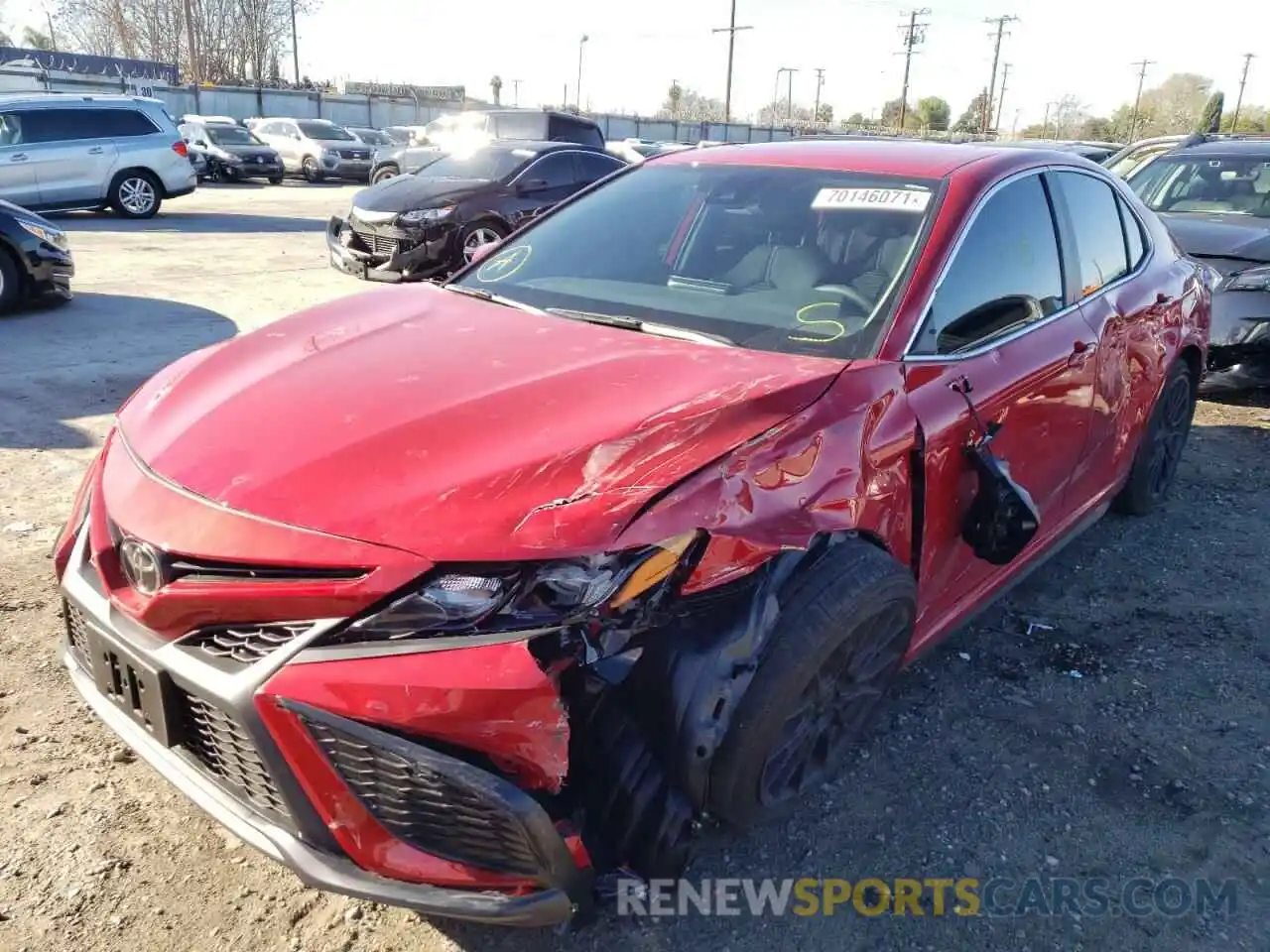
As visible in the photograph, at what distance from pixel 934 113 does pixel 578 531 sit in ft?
292

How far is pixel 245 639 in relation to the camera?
1.84 meters

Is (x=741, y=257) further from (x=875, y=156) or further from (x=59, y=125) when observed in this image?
(x=59, y=125)

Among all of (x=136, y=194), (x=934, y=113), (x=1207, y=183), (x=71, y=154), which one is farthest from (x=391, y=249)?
(x=934, y=113)

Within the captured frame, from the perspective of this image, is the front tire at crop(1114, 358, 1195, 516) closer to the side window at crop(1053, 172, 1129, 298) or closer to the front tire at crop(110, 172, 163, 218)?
the side window at crop(1053, 172, 1129, 298)

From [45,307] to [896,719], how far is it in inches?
322

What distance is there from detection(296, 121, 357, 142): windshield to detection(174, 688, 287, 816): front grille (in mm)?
27044

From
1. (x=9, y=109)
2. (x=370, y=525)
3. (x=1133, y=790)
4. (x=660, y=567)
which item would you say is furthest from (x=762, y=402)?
(x=9, y=109)

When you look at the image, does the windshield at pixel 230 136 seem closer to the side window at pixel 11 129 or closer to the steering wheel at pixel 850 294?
the side window at pixel 11 129

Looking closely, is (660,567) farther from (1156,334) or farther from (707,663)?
(1156,334)

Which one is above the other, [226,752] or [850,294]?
[850,294]

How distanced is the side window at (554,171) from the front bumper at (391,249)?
148cm

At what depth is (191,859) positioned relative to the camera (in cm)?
232

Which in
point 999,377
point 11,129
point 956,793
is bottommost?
point 956,793

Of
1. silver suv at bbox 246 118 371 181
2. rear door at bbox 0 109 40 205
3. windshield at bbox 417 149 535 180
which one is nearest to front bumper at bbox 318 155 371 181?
silver suv at bbox 246 118 371 181
